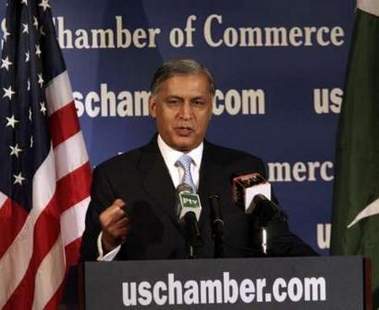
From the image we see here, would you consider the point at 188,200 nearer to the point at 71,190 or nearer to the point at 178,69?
the point at 178,69

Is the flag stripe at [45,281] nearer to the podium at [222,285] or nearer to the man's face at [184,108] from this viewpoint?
the man's face at [184,108]

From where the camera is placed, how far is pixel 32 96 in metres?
3.75

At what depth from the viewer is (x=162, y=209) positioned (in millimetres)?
2992

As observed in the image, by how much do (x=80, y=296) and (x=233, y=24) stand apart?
2339mm

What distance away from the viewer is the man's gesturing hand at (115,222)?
2.41 metres

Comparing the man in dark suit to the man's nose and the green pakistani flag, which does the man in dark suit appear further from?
the green pakistani flag

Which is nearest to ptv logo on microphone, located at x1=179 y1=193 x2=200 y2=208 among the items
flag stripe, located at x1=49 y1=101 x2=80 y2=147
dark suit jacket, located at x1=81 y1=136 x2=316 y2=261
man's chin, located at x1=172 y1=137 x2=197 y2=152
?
dark suit jacket, located at x1=81 y1=136 x2=316 y2=261

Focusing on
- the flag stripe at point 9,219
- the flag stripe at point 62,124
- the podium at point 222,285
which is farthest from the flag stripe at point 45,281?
the podium at point 222,285

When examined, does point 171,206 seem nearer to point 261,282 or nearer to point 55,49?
point 261,282

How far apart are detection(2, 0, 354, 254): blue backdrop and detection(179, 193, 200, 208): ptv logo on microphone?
182 centimetres

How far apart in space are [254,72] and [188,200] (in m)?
1.96

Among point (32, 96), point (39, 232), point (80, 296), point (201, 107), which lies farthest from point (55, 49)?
point (80, 296)

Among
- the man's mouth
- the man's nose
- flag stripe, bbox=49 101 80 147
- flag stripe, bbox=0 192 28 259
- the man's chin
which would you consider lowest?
flag stripe, bbox=0 192 28 259

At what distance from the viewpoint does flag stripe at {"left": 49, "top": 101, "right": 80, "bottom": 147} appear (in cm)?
385
